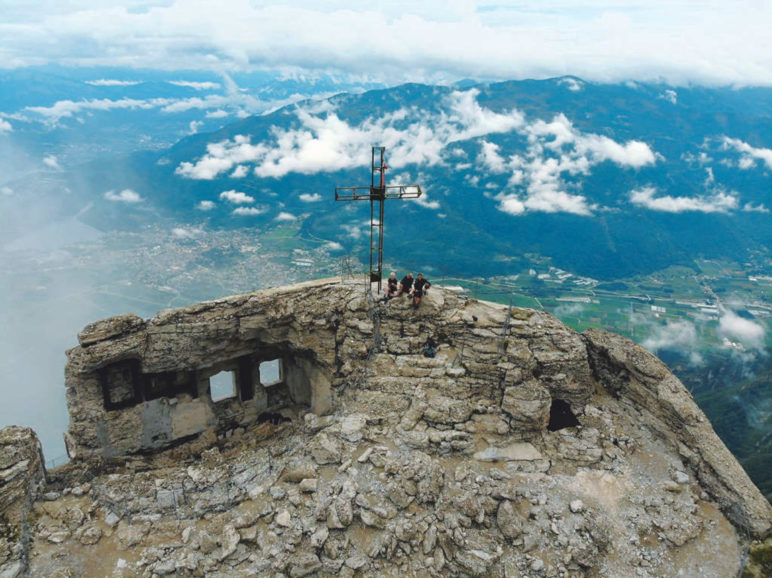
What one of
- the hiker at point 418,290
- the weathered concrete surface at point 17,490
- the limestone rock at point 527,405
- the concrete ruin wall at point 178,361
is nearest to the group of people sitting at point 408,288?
the hiker at point 418,290

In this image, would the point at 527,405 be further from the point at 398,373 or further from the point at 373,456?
the point at 373,456

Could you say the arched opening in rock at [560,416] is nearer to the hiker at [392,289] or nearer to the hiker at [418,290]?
the hiker at [418,290]

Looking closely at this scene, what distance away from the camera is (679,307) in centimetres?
18262

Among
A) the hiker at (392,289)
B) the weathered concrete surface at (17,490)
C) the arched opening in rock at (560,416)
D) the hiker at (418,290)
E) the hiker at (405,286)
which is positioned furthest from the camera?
the hiker at (392,289)

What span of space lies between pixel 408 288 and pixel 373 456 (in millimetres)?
8496

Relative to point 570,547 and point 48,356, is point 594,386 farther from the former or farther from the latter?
point 48,356

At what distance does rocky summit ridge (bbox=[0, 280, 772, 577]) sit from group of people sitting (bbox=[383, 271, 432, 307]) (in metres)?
0.55

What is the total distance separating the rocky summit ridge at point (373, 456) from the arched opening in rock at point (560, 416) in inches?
6.0

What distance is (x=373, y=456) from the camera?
19.2 metres

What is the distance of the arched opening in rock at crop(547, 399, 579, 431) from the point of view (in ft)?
74.2

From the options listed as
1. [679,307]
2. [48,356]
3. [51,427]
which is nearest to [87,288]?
[48,356]

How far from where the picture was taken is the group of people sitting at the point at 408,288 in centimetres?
2350

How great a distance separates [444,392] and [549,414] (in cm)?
513

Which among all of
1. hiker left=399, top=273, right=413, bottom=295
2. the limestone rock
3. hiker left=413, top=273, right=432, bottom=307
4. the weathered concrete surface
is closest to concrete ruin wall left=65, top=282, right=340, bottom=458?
hiker left=399, top=273, right=413, bottom=295
